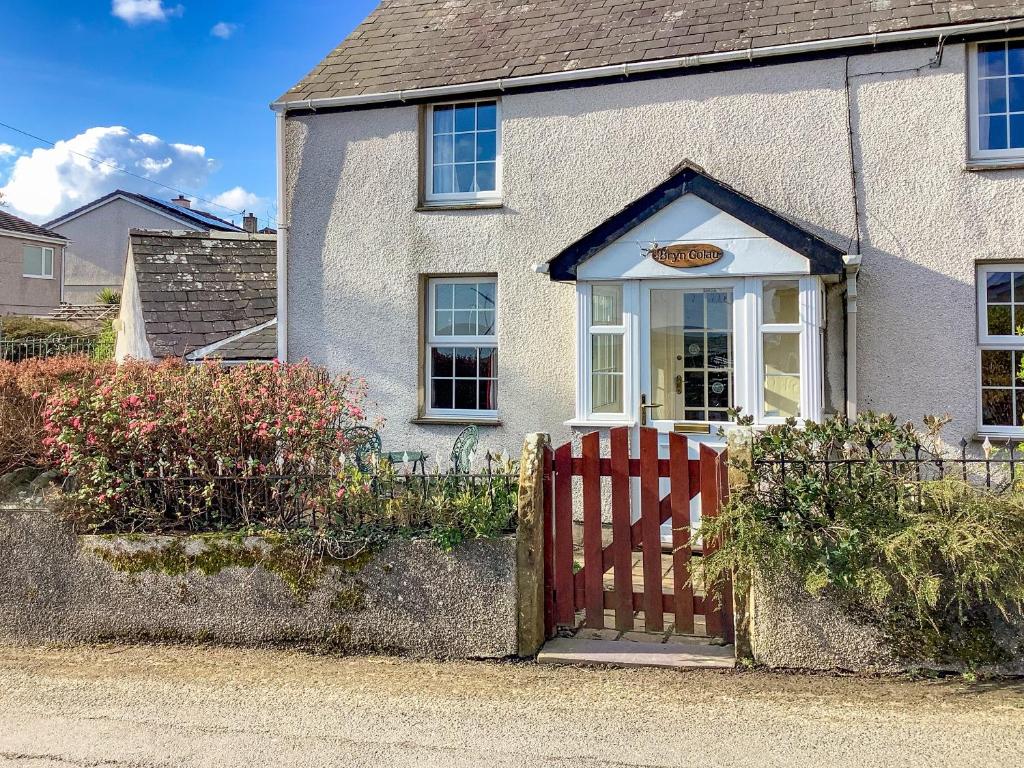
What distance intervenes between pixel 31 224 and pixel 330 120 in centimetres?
3162

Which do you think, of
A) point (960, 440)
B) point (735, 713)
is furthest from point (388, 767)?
point (960, 440)

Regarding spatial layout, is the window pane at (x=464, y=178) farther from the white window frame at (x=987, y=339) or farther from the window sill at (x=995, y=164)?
the white window frame at (x=987, y=339)

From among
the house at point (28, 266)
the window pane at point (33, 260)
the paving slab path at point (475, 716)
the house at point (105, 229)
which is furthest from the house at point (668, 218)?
the house at point (105, 229)

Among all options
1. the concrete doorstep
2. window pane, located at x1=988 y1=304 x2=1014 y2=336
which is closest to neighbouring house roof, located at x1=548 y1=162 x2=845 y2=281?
window pane, located at x1=988 y1=304 x2=1014 y2=336

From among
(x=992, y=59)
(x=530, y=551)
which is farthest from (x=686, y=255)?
(x=530, y=551)

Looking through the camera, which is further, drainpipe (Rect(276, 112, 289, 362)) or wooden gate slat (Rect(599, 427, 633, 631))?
drainpipe (Rect(276, 112, 289, 362))

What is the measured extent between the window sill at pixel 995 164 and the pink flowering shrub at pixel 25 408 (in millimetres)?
8357

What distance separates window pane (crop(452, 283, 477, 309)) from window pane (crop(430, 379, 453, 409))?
972 mm

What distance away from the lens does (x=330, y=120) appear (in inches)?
415

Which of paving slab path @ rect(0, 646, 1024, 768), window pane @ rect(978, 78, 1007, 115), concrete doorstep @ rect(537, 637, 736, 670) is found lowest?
paving slab path @ rect(0, 646, 1024, 768)

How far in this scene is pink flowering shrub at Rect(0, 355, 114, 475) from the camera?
652cm

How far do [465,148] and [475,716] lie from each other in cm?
753

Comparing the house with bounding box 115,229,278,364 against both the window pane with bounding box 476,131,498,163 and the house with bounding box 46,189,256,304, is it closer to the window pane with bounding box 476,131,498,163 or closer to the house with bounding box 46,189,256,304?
the window pane with bounding box 476,131,498,163

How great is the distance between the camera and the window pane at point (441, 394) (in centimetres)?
1026
